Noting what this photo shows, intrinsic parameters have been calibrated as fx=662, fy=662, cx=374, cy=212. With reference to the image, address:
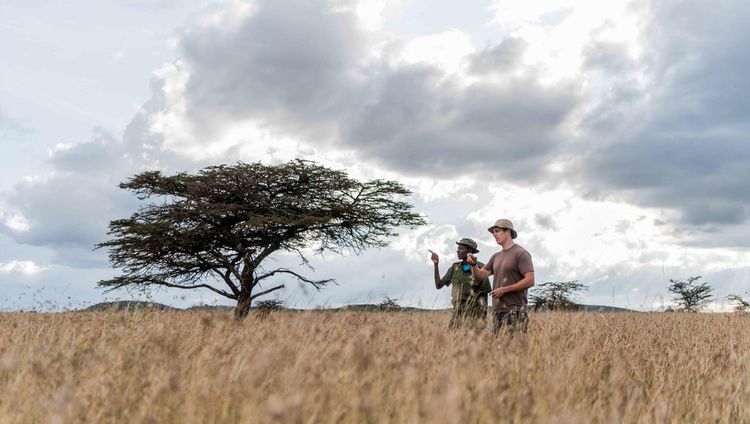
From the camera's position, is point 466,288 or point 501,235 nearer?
point 501,235

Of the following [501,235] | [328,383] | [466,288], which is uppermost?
[501,235]

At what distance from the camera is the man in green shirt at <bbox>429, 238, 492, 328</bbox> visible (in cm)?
903

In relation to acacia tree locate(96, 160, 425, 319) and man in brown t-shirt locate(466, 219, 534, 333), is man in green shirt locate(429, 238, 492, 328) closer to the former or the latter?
man in brown t-shirt locate(466, 219, 534, 333)

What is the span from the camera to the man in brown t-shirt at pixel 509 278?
25.4 feet

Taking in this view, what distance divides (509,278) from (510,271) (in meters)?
0.09

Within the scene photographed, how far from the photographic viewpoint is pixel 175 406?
3885 millimetres

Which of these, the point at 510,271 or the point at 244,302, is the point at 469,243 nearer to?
the point at 510,271

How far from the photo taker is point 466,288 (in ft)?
30.3

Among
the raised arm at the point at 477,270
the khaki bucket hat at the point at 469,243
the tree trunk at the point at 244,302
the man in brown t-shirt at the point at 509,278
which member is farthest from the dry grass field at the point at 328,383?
the tree trunk at the point at 244,302


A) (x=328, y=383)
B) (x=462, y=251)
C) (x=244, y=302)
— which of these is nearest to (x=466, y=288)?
(x=462, y=251)

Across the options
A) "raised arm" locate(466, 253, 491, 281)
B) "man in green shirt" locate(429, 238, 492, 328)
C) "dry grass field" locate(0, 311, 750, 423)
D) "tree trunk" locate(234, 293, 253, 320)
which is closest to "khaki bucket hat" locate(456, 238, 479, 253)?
"man in green shirt" locate(429, 238, 492, 328)

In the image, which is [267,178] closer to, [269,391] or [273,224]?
[273,224]

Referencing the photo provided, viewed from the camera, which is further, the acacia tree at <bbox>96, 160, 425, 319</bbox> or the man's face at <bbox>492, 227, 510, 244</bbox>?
the acacia tree at <bbox>96, 160, 425, 319</bbox>

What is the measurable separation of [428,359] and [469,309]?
3691 millimetres
